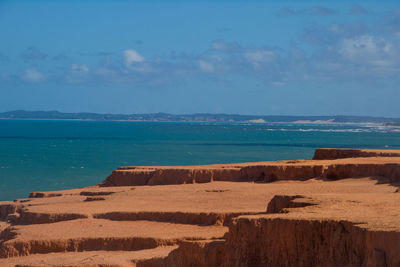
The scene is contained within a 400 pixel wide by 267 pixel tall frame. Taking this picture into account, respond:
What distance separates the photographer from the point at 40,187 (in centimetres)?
4609

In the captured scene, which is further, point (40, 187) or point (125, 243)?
point (40, 187)

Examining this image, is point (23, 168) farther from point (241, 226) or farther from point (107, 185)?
point (241, 226)

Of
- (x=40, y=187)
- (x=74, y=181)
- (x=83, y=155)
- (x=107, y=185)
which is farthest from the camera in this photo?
(x=83, y=155)

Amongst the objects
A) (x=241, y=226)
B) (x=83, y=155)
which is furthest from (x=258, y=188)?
(x=83, y=155)

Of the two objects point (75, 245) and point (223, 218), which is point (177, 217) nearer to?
point (223, 218)

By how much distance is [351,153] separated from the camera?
35062 millimetres

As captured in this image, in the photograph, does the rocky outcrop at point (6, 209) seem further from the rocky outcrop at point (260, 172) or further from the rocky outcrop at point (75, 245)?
the rocky outcrop at point (260, 172)

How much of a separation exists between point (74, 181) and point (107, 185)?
1600 cm

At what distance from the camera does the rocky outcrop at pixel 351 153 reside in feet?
112

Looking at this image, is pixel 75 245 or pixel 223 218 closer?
pixel 75 245

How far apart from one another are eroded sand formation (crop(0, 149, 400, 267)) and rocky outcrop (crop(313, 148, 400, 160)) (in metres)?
0.07

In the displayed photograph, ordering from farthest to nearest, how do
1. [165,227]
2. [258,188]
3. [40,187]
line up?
1. [40,187]
2. [258,188]
3. [165,227]

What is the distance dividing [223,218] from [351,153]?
15730 mm

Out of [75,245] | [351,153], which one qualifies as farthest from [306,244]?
[351,153]
